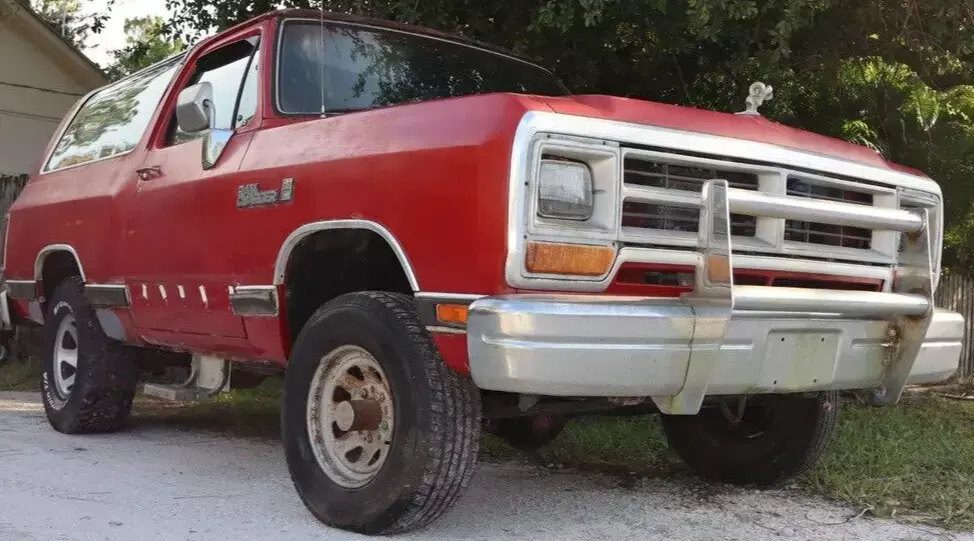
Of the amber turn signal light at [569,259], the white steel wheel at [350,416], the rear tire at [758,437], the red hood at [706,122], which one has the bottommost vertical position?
the rear tire at [758,437]

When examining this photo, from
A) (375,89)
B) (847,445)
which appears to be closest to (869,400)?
(847,445)

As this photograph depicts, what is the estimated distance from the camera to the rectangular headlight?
9.33ft

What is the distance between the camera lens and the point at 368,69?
4199mm

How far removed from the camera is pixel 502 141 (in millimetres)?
2812

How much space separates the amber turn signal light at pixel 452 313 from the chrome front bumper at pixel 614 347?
12 centimetres

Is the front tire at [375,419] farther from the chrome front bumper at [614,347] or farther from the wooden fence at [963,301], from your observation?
the wooden fence at [963,301]

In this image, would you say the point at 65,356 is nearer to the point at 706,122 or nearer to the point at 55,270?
the point at 55,270

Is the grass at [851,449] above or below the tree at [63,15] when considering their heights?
below

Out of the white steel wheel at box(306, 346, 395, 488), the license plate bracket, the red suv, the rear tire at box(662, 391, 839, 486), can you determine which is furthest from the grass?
the white steel wheel at box(306, 346, 395, 488)

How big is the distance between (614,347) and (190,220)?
229cm

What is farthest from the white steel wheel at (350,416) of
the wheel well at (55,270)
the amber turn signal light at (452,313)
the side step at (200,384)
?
the wheel well at (55,270)

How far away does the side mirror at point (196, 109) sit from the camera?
395 centimetres

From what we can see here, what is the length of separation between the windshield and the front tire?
3.56 ft

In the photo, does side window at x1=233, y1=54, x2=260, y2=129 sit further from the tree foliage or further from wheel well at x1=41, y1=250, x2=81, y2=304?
the tree foliage
